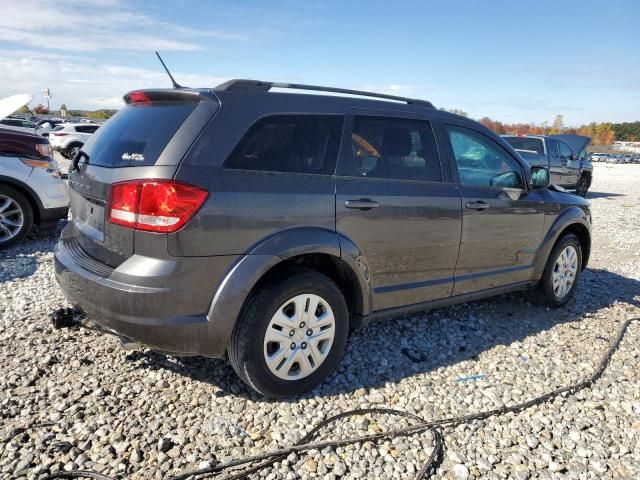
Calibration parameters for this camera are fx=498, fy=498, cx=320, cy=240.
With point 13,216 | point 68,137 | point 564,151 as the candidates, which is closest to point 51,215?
point 13,216

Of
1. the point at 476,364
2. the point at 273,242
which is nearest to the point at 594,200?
the point at 476,364

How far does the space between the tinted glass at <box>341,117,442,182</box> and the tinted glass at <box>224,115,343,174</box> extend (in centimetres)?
15

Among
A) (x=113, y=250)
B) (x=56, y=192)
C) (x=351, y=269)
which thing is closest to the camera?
(x=113, y=250)

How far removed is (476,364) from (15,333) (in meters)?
3.47

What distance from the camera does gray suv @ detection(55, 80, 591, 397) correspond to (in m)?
2.59

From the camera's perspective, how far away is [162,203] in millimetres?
2529

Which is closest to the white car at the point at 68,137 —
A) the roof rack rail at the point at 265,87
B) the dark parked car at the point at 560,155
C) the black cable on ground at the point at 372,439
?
the dark parked car at the point at 560,155

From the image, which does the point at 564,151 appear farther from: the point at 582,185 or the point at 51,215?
the point at 51,215

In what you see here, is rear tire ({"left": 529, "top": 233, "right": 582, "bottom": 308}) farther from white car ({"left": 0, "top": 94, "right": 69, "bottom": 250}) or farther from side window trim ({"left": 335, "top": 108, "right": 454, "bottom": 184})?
white car ({"left": 0, "top": 94, "right": 69, "bottom": 250})

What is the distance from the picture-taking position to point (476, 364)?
375cm

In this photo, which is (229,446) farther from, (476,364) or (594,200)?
(594,200)

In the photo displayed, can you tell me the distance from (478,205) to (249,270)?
2.06 meters

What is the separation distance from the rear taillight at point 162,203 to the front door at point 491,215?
215 centimetres

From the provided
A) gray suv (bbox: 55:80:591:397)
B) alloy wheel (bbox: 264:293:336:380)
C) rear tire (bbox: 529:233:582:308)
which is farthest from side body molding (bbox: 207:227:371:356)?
rear tire (bbox: 529:233:582:308)
